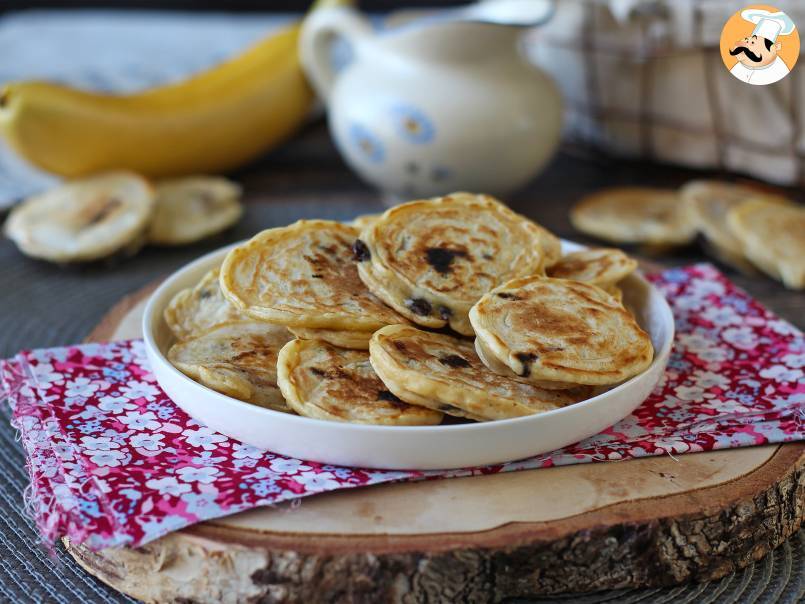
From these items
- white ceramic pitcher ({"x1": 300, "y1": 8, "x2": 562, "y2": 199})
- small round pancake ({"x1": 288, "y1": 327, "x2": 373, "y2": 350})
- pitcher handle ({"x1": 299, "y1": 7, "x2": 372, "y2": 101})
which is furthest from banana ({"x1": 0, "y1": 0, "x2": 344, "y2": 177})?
Result: small round pancake ({"x1": 288, "y1": 327, "x2": 373, "y2": 350})

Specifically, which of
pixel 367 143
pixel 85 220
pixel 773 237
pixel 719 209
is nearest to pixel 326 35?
pixel 367 143

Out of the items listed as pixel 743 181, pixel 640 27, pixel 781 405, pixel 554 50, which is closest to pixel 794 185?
pixel 743 181

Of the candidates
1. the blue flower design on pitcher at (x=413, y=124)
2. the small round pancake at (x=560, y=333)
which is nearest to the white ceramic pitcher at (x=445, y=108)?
the blue flower design on pitcher at (x=413, y=124)

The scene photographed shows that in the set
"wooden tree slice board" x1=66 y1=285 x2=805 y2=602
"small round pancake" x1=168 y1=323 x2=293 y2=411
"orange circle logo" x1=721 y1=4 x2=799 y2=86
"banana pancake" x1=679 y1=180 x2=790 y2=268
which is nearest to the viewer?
"wooden tree slice board" x1=66 y1=285 x2=805 y2=602

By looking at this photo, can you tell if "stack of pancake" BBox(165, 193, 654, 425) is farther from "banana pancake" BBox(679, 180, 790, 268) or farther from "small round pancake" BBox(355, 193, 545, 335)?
"banana pancake" BBox(679, 180, 790, 268)

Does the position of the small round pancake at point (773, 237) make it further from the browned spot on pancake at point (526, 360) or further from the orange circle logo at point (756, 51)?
the browned spot on pancake at point (526, 360)

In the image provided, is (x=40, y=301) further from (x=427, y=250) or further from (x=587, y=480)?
(x=587, y=480)

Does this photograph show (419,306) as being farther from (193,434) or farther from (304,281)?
(193,434)
